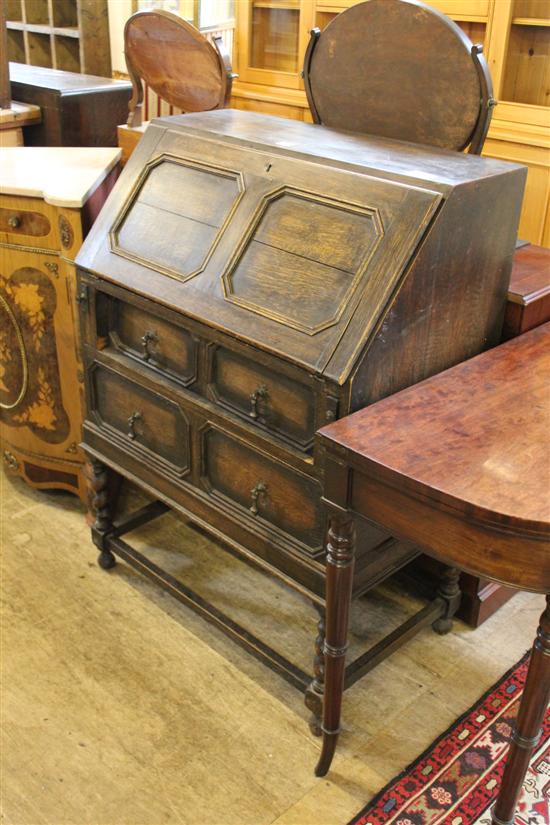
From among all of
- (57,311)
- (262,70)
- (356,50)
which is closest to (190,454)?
(57,311)

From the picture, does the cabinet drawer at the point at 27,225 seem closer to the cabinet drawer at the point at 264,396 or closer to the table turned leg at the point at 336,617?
the cabinet drawer at the point at 264,396

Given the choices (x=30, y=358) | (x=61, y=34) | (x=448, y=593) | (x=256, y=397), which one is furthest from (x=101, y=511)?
(x=61, y=34)

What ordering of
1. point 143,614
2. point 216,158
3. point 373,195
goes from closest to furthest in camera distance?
point 373,195 → point 216,158 → point 143,614

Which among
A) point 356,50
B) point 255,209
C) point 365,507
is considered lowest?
point 365,507

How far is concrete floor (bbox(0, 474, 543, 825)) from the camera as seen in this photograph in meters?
1.84

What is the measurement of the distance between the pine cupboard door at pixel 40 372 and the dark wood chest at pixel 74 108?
4.29 feet

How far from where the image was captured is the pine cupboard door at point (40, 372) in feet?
8.15

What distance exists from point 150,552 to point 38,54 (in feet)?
13.5

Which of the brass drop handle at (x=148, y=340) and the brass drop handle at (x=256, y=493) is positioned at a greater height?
the brass drop handle at (x=148, y=340)

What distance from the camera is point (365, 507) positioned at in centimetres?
152

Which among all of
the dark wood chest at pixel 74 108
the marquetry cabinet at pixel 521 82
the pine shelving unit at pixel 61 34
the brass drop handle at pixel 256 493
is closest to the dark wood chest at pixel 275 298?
the brass drop handle at pixel 256 493

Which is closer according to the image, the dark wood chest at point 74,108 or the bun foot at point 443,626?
the bun foot at point 443,626

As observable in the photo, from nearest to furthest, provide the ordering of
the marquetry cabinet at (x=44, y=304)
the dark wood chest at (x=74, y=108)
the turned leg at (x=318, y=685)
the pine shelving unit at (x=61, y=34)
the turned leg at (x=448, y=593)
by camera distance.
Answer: the turned leg at (x=318, y=685) → the turned leg at (x=448, y=593) → the marquetry cabinet at (x=44, y=304) → the dark wood chest at (x=74, y=108) → the pine shelving unit at (x=61, y=34)

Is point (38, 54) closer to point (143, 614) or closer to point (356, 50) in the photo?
point (356, 50)
